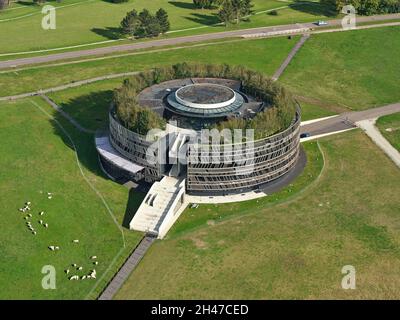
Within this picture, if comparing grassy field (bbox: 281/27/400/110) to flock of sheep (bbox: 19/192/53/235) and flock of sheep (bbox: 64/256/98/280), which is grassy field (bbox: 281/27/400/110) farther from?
flock of sheep (bbox: 64/256/98/280)

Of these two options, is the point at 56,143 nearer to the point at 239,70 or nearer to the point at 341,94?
the point at 239,70

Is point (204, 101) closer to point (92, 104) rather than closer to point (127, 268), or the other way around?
point (92, 104)

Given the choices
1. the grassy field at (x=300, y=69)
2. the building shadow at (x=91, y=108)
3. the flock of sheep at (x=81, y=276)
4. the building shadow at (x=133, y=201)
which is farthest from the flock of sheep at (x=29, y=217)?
the grassy field at (x=300, y=69)

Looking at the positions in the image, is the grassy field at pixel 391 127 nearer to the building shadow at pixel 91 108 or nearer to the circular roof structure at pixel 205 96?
the circular roof structure at pixel 205 96

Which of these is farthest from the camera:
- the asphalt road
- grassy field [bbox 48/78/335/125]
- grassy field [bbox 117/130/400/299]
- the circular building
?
the asphalt road

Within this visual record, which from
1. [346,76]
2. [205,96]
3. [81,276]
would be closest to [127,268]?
[81,276]

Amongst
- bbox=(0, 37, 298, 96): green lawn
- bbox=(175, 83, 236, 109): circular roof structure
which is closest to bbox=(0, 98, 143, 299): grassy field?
bbox=(175, 83, 236, 109): circular roof structure

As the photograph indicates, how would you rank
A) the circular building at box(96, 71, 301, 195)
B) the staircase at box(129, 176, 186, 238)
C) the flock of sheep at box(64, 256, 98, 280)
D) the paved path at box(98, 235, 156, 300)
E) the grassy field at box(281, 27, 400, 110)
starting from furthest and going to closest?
1. the grassy field at box(281, 27, 400, 110)
2. the circular building at box(96, 71, 301, 195)
3. the staircase at box(129, 176, 186, 238)
4. the flock of sheep at box(64, 256, 98, 280)
5. the paved path at box(98, 235, 156, 300)
